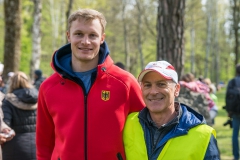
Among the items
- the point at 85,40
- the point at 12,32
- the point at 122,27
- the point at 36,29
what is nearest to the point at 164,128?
the point at 85,40

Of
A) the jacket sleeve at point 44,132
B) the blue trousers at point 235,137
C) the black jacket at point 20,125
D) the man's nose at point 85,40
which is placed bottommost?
the blue trousers at point 235,137

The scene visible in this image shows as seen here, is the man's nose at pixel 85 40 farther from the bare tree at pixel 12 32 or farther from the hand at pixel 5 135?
the bare tree at pixel 12 32

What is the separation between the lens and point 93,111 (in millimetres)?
3143

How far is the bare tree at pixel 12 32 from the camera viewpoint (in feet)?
39.1

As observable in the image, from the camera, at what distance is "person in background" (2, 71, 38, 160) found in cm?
552

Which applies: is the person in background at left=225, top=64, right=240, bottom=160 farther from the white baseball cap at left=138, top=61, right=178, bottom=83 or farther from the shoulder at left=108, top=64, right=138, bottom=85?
the white baseball cap at left=138, top=61, right=178, bottom=83

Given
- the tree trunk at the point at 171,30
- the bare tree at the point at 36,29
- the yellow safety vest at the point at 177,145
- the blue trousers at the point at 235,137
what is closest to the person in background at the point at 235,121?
the blue trousers at the point at 235,137

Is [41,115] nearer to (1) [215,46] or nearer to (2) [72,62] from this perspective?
(2) [72,62]

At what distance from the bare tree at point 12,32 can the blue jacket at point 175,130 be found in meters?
9.60

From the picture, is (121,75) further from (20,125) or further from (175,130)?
(20,125)

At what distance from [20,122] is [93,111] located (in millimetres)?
2715

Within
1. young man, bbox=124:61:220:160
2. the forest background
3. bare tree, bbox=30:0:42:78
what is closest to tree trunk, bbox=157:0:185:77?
young man, bbox=124:61:220:160

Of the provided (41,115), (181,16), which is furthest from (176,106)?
(181,16)

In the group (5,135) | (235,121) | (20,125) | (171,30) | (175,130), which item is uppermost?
(171,30)
